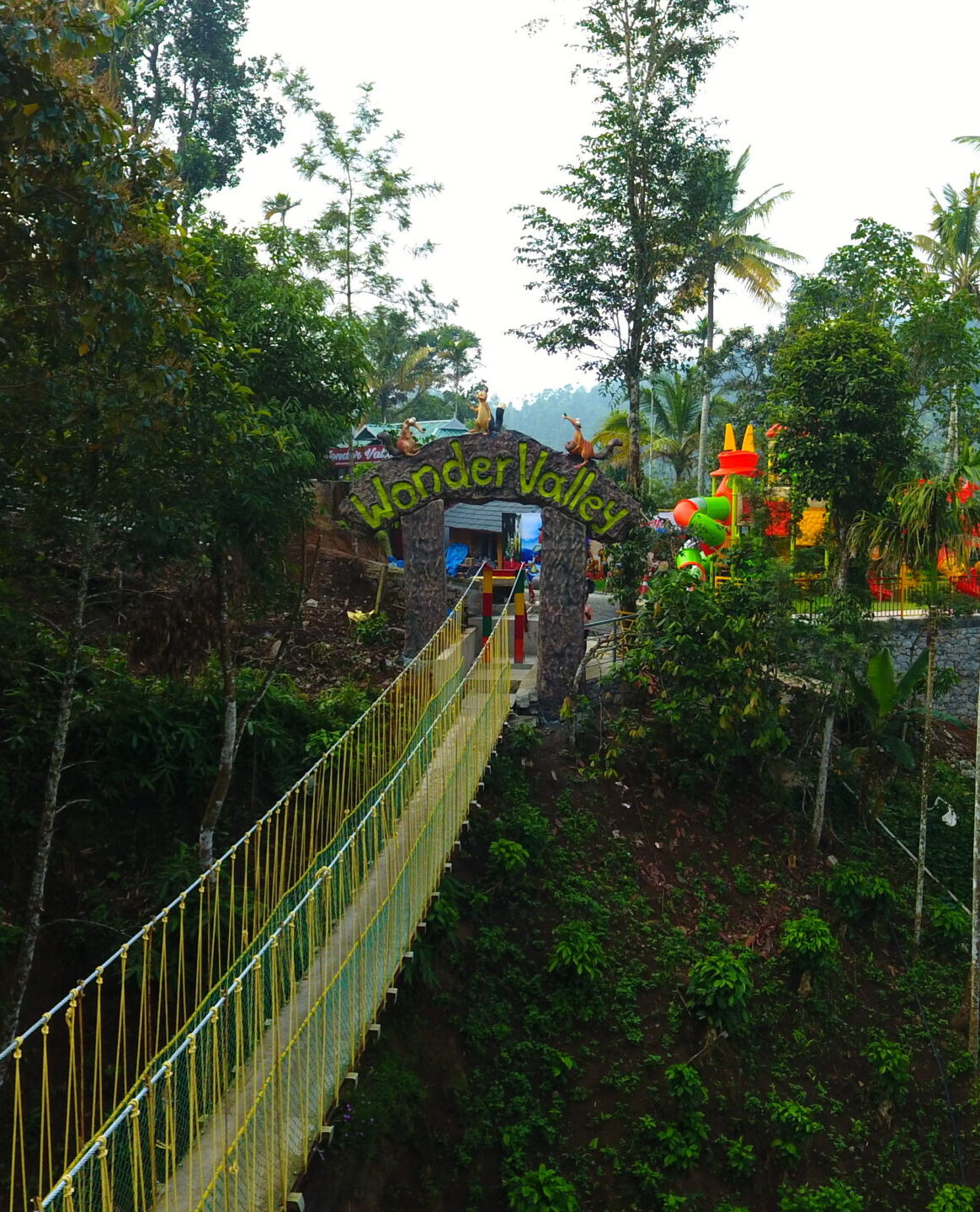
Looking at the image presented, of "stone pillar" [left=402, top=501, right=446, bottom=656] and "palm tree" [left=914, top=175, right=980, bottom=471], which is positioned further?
Answer: "palm tree" [left=914, top=175, right=980, bottom=471]

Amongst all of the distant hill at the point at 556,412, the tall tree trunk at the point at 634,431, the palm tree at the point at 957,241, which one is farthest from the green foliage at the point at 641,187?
the distant hill at the point at 556,412

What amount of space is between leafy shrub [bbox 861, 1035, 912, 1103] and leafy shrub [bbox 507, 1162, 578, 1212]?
324 cm

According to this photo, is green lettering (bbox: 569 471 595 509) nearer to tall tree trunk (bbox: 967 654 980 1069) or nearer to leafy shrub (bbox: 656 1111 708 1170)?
tall tree trunk (bbox: 967 654 980 1069)

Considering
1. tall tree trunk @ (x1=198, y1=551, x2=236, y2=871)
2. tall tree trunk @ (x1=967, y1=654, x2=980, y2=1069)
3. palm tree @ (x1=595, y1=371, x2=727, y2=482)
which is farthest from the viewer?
Answer: palm tree @ (x1=595, y1=371, x2=727, y2=482)

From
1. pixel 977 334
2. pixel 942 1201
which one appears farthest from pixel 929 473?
pixel 942 1201

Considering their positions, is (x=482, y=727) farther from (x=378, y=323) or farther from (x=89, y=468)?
(x=378, y=323)

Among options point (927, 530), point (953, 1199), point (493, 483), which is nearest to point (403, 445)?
point (493, 483)

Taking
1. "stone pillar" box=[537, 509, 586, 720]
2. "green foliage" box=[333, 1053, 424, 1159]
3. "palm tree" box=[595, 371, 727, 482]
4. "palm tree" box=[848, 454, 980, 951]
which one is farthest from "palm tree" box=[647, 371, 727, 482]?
"green foliage" box=[333, 1053, 424, 1159]

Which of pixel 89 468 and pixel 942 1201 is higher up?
pixel 89 468

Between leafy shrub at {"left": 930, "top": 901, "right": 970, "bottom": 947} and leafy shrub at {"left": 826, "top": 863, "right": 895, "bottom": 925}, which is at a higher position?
leafy shrub at {"left": 826, "top": 863, "right": 895, "bottom": 925}

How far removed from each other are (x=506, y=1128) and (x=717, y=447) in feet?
70.6

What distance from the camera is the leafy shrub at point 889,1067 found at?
28.2ft

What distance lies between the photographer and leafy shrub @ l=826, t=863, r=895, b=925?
10.2m

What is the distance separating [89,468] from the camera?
18.8ft
